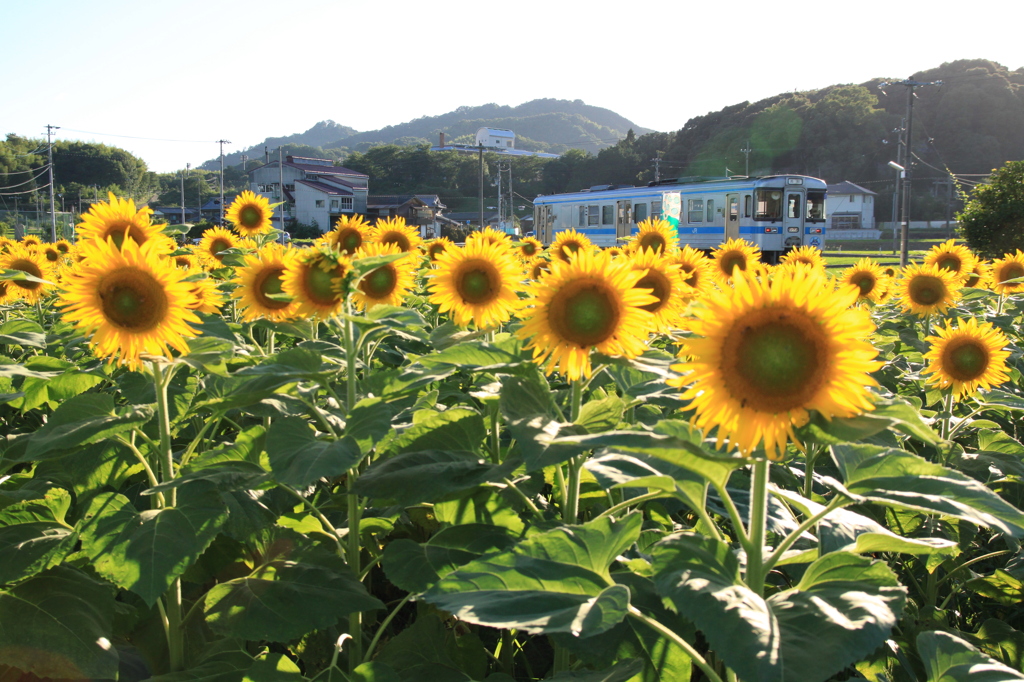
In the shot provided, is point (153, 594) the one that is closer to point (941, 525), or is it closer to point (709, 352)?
point (709, 352)

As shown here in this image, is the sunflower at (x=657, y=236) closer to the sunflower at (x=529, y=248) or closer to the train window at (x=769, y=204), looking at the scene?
the sunflower at (x=529, y=248)

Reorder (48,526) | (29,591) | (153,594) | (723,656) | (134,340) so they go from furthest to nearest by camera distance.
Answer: (134,340)
(48,526)
(29,591)
(153,594)
(723,656)

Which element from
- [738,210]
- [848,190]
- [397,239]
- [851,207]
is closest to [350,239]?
[397,239]

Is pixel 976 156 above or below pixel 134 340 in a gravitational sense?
above

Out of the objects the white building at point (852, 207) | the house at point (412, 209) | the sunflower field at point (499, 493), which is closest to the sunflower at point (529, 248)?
the sunflower field at point (499, 493)

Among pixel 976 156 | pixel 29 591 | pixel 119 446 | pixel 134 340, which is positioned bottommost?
pixel 29 591

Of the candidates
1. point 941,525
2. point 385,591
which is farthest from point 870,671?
point 385,591

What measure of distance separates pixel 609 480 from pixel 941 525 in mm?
2162

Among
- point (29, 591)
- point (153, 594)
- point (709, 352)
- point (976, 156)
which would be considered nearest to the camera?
point (709, 352)

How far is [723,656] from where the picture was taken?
3.89 ft

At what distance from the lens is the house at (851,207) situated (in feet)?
284

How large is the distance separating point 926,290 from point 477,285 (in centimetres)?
412

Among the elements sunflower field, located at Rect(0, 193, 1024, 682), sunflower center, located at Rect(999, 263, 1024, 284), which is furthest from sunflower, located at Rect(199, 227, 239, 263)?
sunflower center, located at Rect(999, 263, 1024, 284)

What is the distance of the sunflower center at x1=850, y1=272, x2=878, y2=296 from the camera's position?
20.4 ft
